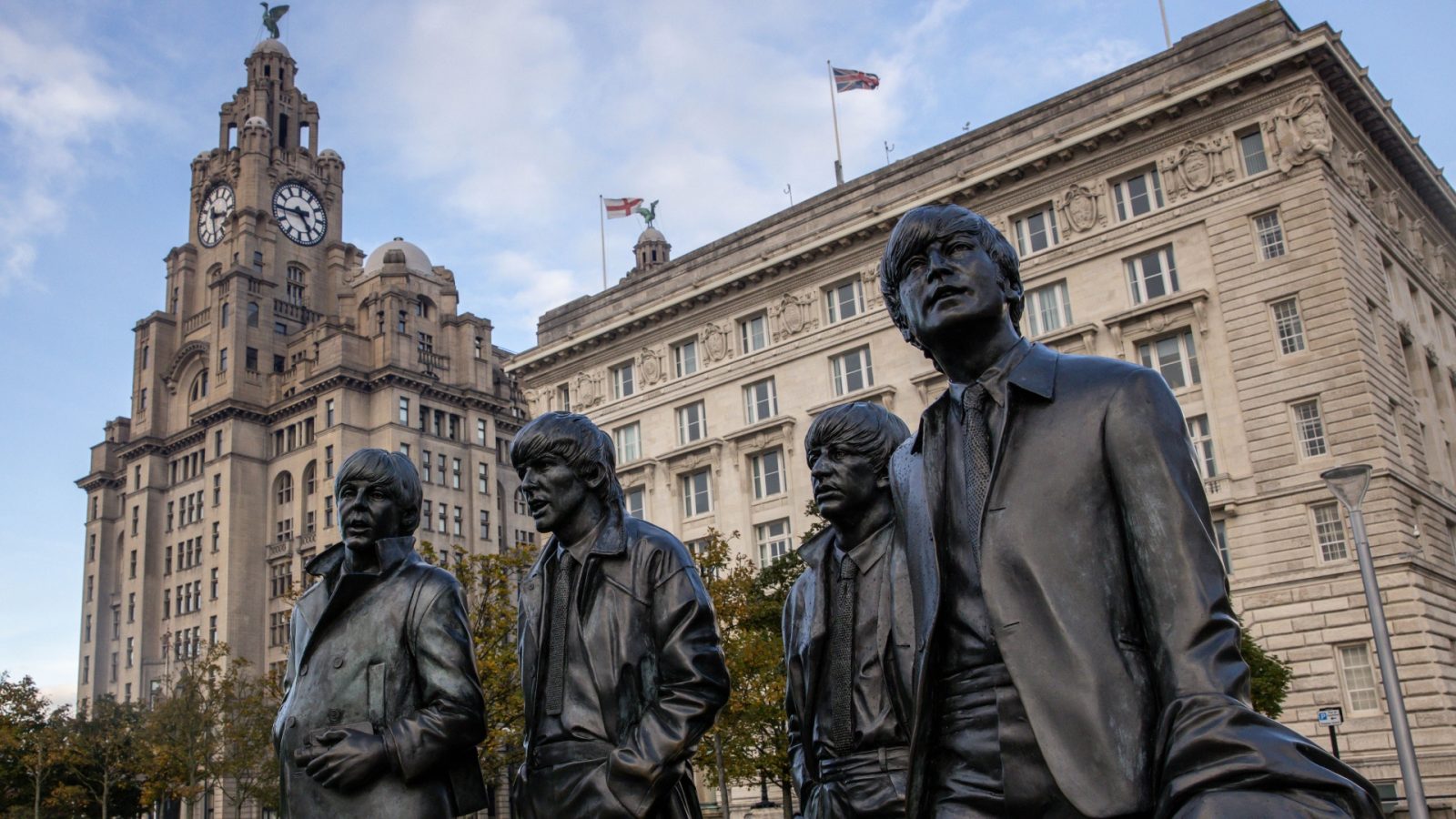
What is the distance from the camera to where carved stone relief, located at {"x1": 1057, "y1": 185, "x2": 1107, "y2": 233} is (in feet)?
122

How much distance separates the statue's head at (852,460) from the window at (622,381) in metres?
43.3

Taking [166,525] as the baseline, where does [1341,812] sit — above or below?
below

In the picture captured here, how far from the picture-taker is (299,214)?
269 feet

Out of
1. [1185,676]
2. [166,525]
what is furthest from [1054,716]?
[166,525]

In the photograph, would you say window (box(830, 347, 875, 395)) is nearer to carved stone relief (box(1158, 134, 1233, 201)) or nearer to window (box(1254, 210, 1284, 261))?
carved stone relief (box(1158, 134, 1233, 201))

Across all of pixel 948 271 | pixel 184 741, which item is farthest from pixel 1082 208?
pixel 184 741

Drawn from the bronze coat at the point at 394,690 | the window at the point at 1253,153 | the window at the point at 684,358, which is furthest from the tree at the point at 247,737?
the bronze coat at the point at 394,690

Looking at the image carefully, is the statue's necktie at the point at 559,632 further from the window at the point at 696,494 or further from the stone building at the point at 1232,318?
the window at the point at 696,494

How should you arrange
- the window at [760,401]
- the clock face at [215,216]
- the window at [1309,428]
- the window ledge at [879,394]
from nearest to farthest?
the window at [1309,428]
the window ledge at [879,394]
the window at [760,401]
the clock face at [215,216]

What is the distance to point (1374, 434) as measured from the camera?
3103 centimetres

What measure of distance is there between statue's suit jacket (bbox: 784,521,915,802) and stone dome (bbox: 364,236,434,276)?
77.2m

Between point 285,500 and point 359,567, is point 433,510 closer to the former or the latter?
point 285,500

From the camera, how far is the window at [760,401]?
144 ft

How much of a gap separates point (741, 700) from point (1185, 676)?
83.8ft
